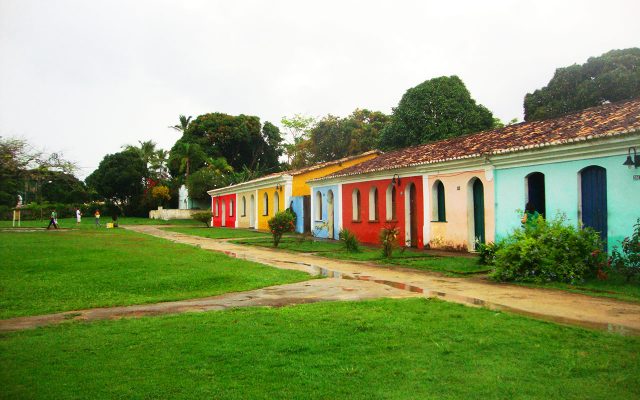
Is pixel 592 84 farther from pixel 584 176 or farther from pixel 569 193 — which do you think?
pixel 569 193

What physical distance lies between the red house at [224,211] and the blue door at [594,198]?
28.7 m

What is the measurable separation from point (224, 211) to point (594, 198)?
32438 millimetres

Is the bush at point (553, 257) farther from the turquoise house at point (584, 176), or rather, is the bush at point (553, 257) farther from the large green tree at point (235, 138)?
the large green tree at point (235, 138)

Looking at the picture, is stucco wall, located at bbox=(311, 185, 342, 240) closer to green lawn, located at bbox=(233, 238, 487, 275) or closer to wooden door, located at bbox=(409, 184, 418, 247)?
green lawn, located at bbox=(233, 238, 487, 275)

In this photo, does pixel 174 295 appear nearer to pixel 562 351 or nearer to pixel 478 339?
pixel 478 339

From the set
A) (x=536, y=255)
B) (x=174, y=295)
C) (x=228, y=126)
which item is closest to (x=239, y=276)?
(x=174, y=295)

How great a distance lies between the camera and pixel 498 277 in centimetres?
1003

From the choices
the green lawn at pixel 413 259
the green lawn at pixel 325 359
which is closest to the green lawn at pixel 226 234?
the green lawn at pixel 413 259

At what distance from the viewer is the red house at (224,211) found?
126ft

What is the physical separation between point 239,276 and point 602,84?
24.1 m

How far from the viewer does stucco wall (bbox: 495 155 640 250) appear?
35.4ft

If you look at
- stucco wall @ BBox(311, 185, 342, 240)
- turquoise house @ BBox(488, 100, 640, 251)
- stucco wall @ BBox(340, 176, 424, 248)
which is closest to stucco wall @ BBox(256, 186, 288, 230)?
stucco wall @ BBox(311, 185, 342, 240)

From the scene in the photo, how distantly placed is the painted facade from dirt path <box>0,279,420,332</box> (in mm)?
5021

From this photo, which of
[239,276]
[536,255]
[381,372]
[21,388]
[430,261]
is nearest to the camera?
[21,388]
